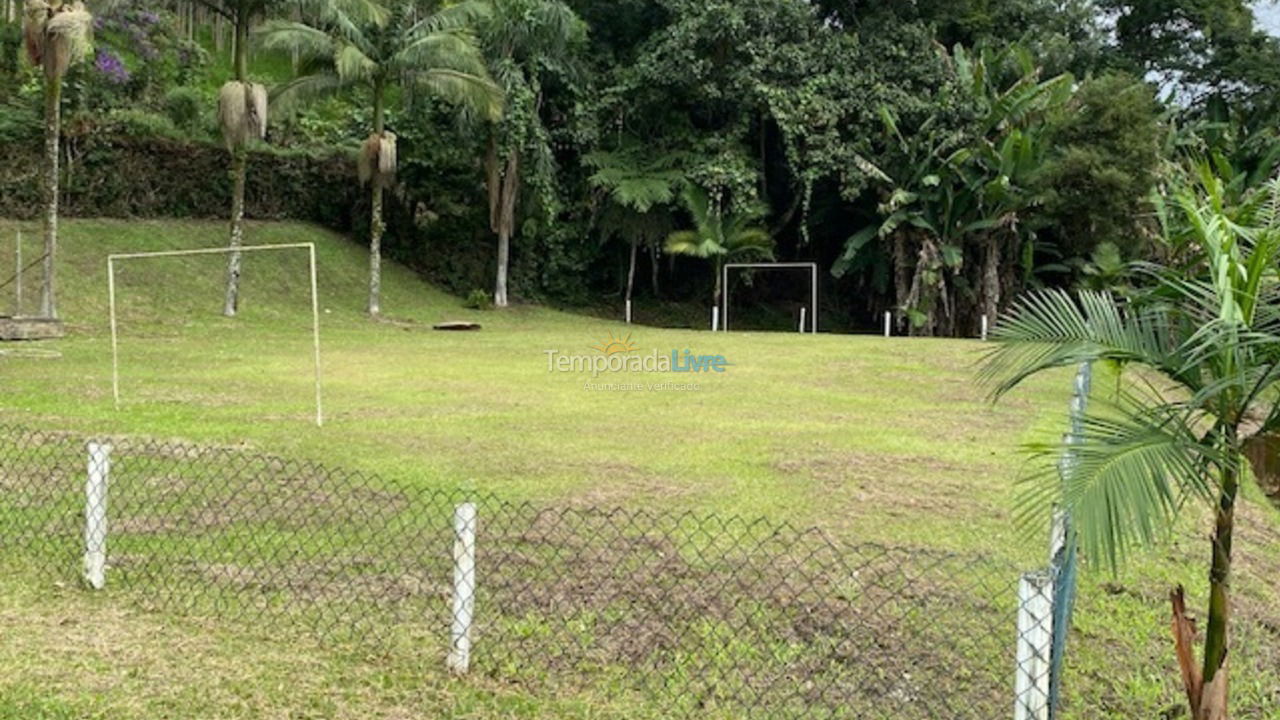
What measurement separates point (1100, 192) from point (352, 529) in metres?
19.9

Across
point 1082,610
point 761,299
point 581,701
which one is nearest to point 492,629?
point 581,701

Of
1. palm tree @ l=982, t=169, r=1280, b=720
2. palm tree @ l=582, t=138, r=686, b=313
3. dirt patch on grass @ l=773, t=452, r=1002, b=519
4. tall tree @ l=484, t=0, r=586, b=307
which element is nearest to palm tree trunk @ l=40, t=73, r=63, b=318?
tall tree @ l=484, t=0, r=586, b=307

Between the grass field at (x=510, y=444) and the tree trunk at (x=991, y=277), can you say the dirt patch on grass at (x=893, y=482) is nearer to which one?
the grass field at (x=510, y=444)

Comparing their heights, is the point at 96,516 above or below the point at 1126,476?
below

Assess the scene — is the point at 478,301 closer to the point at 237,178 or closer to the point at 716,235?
the point at 716,235

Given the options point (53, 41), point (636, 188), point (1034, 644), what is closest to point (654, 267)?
point (636, 188)

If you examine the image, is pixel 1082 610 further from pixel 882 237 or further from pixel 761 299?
pixel 761 299

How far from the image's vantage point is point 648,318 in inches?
1047

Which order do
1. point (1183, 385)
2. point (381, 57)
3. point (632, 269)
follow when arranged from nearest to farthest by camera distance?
point (1183, 385), point (381, 57), point (632, 269)

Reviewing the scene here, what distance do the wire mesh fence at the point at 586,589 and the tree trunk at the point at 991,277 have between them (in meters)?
18.9

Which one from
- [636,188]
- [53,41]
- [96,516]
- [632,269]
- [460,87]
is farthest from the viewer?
[632,269]

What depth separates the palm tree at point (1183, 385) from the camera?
266 centimetres

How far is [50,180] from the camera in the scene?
1462 centimetres

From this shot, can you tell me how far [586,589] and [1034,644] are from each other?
223cm
